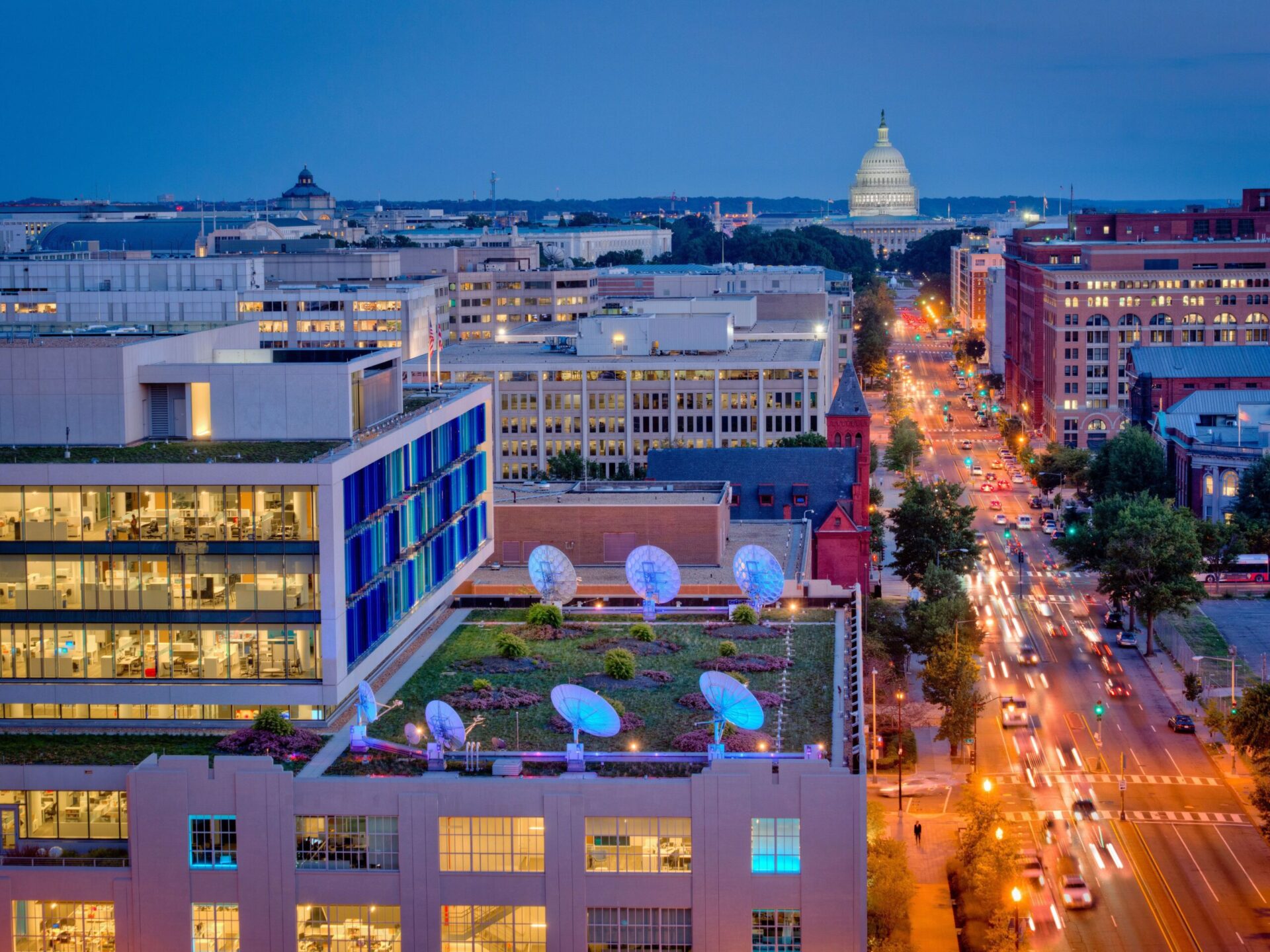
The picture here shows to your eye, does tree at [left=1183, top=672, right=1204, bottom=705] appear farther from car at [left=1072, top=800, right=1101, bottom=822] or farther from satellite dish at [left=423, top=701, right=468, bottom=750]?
satellite dish at [left=423, top=701, right=468, bottom=750]

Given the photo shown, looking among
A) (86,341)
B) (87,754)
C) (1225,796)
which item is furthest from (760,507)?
(87,754)

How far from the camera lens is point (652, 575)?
272ft

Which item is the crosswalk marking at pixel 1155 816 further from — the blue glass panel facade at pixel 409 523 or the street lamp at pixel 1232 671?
the blue glass panel facade at pixel 409 523

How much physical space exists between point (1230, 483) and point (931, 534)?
4008cm

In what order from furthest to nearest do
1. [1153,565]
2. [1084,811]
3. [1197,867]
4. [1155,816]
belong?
[1153,565] < [1084,811] < [1155,816] < [1197,867]

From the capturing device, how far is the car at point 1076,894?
7635 cm

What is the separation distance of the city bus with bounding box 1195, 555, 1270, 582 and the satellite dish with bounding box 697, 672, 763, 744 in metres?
92.0

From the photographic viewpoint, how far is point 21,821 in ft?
197

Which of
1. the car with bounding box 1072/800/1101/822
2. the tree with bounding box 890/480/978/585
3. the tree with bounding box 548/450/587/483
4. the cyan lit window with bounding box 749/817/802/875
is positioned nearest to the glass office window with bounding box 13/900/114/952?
the cyan lit window with bounding box 749/817/802/875

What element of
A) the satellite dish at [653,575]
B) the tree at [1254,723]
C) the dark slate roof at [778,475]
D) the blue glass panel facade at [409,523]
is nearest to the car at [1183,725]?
the tree at [1254,723]

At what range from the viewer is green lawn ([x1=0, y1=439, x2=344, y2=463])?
65562 millimetres

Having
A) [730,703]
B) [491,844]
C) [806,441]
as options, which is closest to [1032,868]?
[730,703]

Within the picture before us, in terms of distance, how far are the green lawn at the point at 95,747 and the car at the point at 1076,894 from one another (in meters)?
35.9

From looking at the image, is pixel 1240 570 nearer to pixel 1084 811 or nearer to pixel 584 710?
pixel 1084 811
